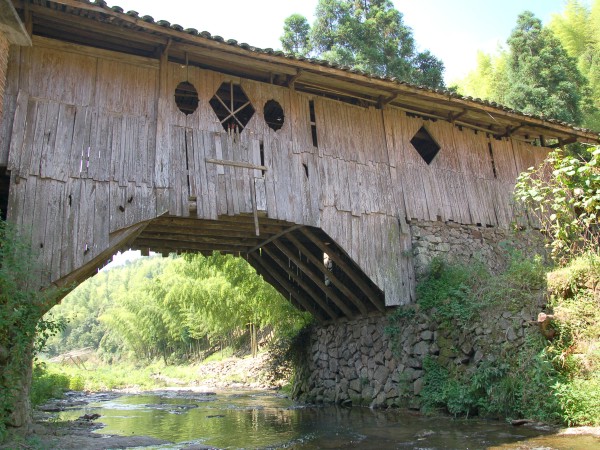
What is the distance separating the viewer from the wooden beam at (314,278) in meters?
10.1

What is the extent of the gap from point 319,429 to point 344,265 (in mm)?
3054

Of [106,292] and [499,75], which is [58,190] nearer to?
[499,75]

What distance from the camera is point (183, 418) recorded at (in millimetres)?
10211

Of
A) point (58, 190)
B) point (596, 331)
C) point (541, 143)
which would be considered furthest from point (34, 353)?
point (541, 143)

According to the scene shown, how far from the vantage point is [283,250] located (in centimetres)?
1012

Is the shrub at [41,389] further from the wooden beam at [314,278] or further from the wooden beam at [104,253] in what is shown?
the wooden beam at [314,278]

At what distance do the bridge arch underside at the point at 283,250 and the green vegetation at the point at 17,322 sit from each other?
7.39ft

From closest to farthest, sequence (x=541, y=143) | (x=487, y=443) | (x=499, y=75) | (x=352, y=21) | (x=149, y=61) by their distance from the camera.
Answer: (x=487, y=443) → (x=149, y=61) → (x=541, y=143) → (x=352, y=21) → (x=499, y=75)

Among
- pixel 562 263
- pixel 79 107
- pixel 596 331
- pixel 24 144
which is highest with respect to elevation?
pixel 79 107

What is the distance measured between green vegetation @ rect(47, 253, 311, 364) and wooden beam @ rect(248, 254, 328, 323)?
1.10m

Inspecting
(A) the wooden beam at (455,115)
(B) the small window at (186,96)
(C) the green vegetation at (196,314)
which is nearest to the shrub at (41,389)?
(C) the green vegetation at (196,314)

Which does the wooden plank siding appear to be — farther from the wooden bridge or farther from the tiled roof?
the tiled roof

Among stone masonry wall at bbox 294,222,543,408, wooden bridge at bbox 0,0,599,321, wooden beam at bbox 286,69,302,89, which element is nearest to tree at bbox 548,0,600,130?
wooden bridge at bbox 0,0,599,321

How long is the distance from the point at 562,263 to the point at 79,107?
7.96 meters
